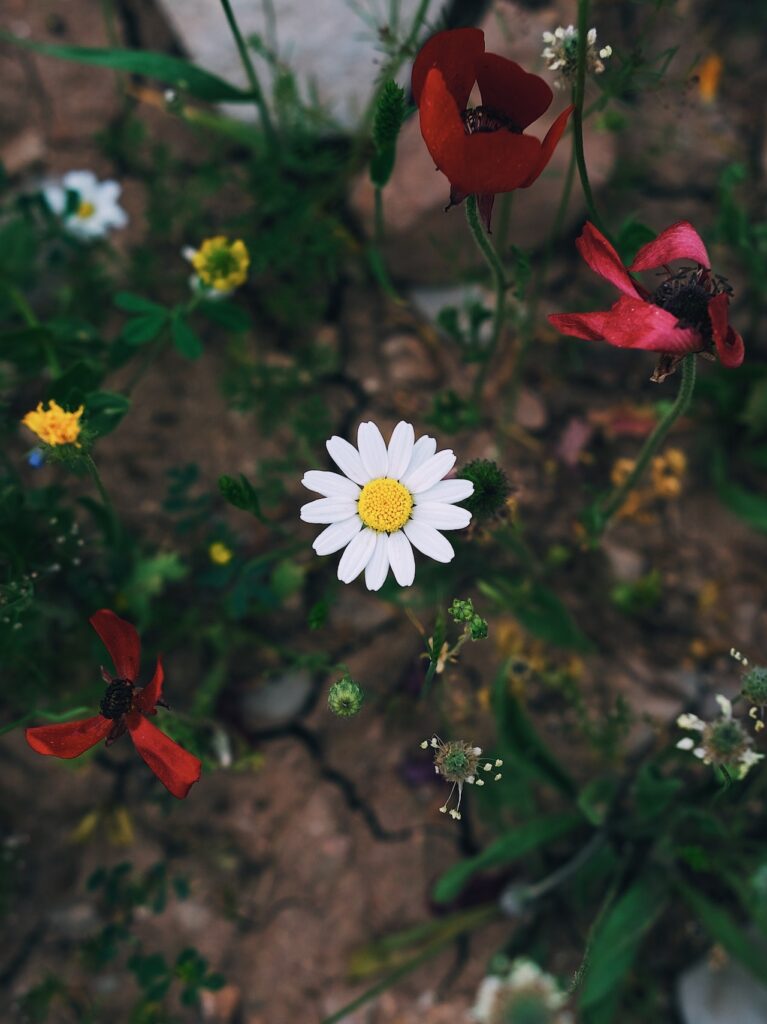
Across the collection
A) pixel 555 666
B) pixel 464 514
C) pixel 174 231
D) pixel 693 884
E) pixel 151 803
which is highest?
pixel 464 514

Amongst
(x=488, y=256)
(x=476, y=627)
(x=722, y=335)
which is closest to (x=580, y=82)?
(x=488, y=256)

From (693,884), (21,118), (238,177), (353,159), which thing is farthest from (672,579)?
(21,118)

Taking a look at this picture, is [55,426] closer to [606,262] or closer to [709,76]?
[606,262]

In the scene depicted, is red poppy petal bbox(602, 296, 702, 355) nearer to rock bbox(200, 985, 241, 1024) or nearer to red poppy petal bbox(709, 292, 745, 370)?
red poppy petal bbox(709, 292, 745, 370)

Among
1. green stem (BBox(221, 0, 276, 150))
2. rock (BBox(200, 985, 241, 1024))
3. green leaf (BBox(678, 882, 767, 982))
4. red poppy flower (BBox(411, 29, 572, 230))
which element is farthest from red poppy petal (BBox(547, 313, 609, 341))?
rock (BBox(200, 985, 241, 1024))

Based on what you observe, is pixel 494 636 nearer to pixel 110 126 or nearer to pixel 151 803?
pixel 151 803

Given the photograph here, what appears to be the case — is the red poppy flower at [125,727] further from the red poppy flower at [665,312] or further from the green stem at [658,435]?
the green stem at [658,435]
